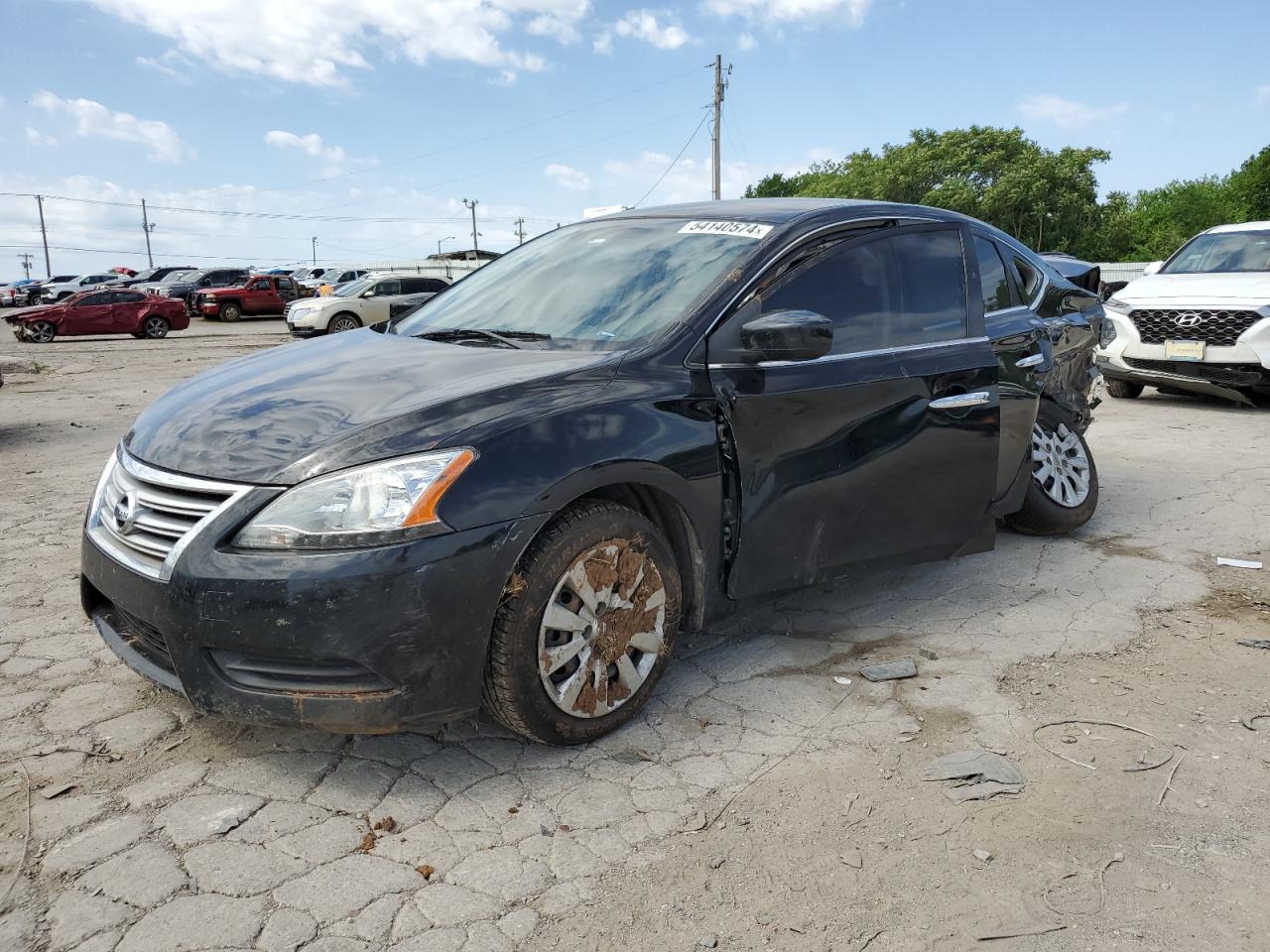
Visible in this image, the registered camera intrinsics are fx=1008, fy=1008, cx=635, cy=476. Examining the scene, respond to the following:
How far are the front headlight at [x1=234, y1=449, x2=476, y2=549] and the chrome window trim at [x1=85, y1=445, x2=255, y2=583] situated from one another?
0.12m

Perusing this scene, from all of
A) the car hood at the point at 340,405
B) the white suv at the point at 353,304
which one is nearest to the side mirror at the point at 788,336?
the car hood at the point at 340,405

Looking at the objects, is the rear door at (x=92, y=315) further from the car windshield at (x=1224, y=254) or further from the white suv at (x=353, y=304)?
the car windshield at (x=1224, y=254)

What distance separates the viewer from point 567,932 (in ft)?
7.43

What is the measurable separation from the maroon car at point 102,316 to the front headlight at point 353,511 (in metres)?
25.0

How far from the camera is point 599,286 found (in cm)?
374

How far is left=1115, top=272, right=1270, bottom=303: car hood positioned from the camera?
30.9ft

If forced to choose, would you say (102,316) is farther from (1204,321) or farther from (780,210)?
(780,210)

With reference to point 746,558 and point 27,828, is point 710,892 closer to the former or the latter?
point 746,558

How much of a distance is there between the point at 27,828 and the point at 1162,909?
9.27ft

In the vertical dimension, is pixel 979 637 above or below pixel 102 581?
below

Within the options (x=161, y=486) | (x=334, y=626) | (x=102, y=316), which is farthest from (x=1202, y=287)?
(x=102, y=316)

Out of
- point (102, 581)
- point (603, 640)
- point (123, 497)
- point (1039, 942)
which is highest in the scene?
point (123, 497)

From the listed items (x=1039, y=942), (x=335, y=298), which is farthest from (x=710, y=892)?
(x=335, y=298)

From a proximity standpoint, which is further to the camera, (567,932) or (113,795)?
(113,795)
